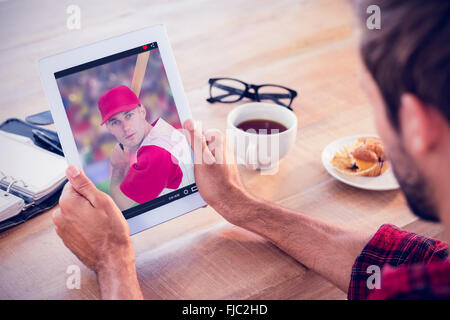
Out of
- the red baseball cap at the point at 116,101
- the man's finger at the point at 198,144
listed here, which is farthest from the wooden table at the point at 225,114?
the red baseball cap at the point at 116,101

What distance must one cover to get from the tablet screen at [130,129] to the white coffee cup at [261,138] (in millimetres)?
133

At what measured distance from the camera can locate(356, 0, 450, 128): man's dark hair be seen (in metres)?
0.45

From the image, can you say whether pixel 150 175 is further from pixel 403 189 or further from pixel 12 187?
pixel 403 189

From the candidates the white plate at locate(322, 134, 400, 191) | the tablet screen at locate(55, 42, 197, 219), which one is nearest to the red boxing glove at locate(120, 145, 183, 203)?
the tablet screen at locate(55, 42, 197, 219)

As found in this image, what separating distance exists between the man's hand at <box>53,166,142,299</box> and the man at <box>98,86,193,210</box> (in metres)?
0.04

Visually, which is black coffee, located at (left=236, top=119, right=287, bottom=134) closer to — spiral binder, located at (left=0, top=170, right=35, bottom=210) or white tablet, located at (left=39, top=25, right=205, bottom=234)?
white tablet, located at (left=39, top=25, right=205, bottom=234)

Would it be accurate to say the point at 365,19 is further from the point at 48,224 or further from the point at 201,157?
the point at 48,224

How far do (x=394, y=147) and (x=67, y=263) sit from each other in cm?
57

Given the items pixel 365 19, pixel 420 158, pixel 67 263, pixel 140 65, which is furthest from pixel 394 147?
pixel 67 263

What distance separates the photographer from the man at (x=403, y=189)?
1.52 ft

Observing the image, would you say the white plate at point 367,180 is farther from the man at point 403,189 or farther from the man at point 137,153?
the man at point 137,153

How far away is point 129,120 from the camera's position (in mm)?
777

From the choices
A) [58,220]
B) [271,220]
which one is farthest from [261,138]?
[58,220]

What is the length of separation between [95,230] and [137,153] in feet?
0.50
